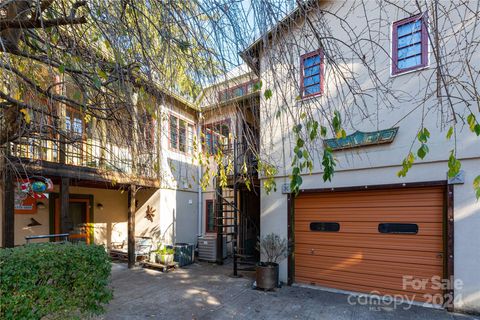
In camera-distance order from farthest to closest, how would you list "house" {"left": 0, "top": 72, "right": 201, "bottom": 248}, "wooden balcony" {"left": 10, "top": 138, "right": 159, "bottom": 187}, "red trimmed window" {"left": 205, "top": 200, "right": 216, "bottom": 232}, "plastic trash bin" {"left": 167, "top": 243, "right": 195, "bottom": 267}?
"red trimmed window" {"left": 205, "top": 200, "right": 216, "bottom": 232} → "plastic trash bin" {"left": 167, "top": 243, "right": 195, "bottom": 267} → "wooden balcony" {"left": 10, "top": 138, "right": 159, "bottom": 187} → "house" {"left": 0, "top": 72, "right": 201, "bottom": 248}

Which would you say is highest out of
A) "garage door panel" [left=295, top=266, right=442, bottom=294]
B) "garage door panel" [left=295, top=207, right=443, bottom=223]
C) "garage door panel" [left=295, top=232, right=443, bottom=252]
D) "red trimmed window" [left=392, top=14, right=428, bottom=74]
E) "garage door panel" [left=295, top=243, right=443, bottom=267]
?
"red trimmed window" [left=392, top=14, right=428, bottom=74]

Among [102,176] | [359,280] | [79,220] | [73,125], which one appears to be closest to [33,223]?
[79,220]

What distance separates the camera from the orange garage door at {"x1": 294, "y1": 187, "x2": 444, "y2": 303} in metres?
5.15

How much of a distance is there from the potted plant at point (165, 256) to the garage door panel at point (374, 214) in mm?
3859

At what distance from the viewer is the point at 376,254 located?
18.4 feet

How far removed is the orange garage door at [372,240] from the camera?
515 cm

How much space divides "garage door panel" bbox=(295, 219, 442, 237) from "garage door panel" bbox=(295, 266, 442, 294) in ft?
2.82

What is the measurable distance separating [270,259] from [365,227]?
2269mm

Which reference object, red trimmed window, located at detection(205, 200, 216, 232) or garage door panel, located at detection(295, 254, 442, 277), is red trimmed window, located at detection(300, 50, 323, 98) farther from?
red trimmed window, located at detection(205, 200, 216, 232)

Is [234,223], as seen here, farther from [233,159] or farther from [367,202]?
[367,202]

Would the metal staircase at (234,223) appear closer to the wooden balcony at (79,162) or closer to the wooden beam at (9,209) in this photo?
the wooden balcony at (79,162)

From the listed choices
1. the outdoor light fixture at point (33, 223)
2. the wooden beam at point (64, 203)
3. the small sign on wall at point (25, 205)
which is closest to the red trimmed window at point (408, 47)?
the wooden beam at point (64, 203)

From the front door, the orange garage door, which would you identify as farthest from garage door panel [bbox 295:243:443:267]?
the front door

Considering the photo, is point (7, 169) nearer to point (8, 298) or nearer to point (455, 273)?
point (8, 298)
